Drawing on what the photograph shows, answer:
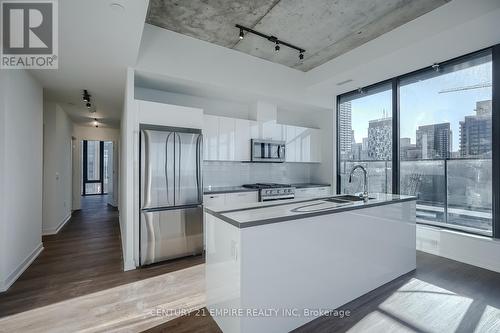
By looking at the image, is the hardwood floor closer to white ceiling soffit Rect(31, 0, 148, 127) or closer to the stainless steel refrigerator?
the stainless steel refrigerator

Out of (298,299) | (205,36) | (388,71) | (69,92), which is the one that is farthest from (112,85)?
(388,71)

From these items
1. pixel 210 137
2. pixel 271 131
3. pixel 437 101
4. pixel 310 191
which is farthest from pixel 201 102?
pixel 437 101

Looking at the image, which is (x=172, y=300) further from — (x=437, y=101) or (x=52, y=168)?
(x=437, y=101)

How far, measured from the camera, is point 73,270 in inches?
118

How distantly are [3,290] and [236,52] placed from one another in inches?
169

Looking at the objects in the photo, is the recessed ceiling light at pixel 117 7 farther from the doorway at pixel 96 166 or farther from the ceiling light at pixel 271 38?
the doorway at pixel 96 166

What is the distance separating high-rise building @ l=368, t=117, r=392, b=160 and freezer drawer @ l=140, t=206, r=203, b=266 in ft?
11.7

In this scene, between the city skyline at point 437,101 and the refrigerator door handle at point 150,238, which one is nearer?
the refrigerator door handle at point 150,238

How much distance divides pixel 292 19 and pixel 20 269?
Result: 4708mm

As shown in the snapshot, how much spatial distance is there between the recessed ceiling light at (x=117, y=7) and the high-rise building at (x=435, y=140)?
4.45 metres

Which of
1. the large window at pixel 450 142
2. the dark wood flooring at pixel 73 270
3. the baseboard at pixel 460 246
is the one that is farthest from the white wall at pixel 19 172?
the large window at pixel 450 142

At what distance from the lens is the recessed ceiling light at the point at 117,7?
188 cm

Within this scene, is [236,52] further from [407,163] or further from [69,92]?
[407,163]

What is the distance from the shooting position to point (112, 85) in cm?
373
